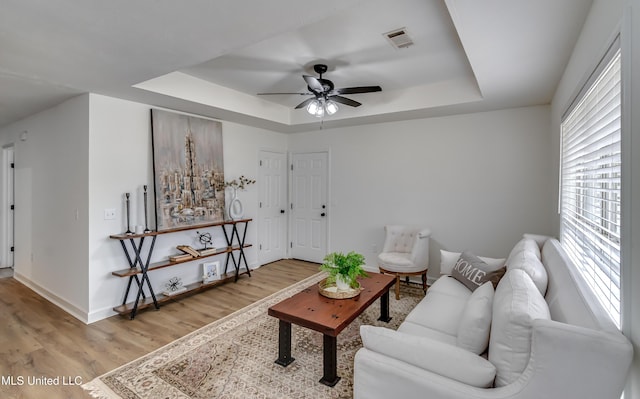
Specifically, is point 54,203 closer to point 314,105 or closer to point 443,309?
point 314,105

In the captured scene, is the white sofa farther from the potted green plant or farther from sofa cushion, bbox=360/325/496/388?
the potted green plant

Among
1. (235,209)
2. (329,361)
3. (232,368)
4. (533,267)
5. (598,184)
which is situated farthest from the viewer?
(235,209)

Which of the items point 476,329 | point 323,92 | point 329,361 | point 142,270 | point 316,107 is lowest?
point 329,361

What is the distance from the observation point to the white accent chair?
151 inches

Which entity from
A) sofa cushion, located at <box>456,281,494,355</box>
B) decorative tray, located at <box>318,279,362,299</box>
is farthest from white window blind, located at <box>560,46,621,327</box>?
decorative tray, located at <box>318,279,362,299</box>

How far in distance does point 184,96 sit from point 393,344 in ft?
10.8

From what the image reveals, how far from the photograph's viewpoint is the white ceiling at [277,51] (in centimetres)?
173

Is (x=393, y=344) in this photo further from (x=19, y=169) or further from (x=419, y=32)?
(x=19, y=169)

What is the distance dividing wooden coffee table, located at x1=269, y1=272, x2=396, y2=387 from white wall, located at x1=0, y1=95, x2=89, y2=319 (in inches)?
90.2

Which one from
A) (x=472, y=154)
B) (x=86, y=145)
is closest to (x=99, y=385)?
(x=86, y=145)

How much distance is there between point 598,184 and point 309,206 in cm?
424

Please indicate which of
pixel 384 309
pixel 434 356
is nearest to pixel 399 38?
pixel 434 356

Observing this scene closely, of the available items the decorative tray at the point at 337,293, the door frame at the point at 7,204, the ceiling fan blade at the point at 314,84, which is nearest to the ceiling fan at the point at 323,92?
the ceiling fan blade at the point at 314,84

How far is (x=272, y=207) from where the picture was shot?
552cm
